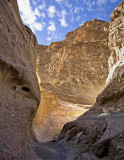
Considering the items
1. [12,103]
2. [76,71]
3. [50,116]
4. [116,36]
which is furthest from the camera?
[76,71]

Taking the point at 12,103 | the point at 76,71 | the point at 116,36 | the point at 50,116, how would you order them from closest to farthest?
the point at 12,103 < the point at 50,116 < the point at 116,36 < the point at 76,71

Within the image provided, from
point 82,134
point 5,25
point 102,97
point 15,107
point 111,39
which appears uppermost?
point 111,39

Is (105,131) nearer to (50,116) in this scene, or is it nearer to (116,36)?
(50,116)

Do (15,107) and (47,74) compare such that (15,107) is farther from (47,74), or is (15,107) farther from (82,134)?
(47,74)

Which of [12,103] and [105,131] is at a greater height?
[12,103]

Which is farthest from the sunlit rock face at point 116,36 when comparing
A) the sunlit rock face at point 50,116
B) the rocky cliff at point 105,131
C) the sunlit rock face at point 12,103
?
the sunlit rock face at point 12,103

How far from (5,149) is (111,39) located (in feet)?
37.3

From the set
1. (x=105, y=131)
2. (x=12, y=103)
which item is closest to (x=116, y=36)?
(x=105, y=131)

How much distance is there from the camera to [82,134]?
330cm

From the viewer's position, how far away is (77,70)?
60.5 feet

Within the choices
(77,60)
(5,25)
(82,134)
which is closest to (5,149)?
(82,134)

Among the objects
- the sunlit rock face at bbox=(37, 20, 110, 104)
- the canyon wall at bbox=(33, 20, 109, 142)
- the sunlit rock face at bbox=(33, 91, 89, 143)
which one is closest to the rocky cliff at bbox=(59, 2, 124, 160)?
the sunlit rock face at bbox=(33, 91, 89, 143)

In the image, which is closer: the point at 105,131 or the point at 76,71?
the point at 105,131

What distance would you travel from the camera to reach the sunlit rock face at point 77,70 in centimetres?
1655
